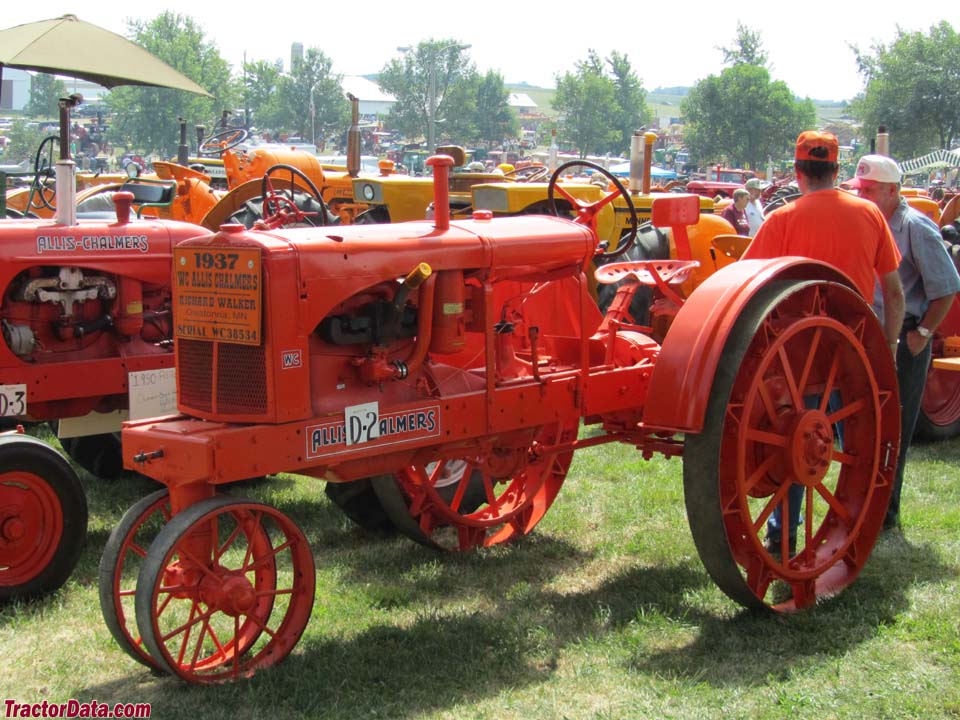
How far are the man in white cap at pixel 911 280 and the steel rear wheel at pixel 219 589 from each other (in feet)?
8.93

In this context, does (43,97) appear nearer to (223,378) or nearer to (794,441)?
(223,378)

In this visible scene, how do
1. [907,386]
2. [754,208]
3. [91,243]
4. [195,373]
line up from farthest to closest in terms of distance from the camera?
[754,208], [91,243], [907,386], [195,373]

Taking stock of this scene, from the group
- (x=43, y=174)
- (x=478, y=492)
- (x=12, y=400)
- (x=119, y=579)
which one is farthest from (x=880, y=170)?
(x=43, y=174)

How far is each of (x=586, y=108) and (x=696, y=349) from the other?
259 ft

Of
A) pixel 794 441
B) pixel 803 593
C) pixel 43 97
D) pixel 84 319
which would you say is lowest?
pixel 803 593

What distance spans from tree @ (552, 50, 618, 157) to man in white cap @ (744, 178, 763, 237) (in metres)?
69.7

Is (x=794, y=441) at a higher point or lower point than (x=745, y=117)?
lower

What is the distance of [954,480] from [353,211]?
735 cm

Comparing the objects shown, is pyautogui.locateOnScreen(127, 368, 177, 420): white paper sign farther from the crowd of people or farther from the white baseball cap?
the white baseball cap

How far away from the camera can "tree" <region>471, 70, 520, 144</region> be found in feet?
271

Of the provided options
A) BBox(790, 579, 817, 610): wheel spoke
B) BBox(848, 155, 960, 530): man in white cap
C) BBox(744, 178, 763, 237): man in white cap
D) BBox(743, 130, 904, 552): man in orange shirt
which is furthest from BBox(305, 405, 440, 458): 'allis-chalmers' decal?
Result: BBox(744, 178, 763, 237): man in white cap

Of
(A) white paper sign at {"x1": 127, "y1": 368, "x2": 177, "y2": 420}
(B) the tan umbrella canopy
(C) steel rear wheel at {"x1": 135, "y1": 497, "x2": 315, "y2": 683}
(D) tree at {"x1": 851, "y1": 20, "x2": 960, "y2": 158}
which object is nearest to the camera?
(C) steel rear wheel at {"x1": 135, "y1": 497, "x2": 315, "y2": 683}

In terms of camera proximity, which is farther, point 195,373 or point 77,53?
point 77,53

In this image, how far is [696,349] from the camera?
3.88 m
